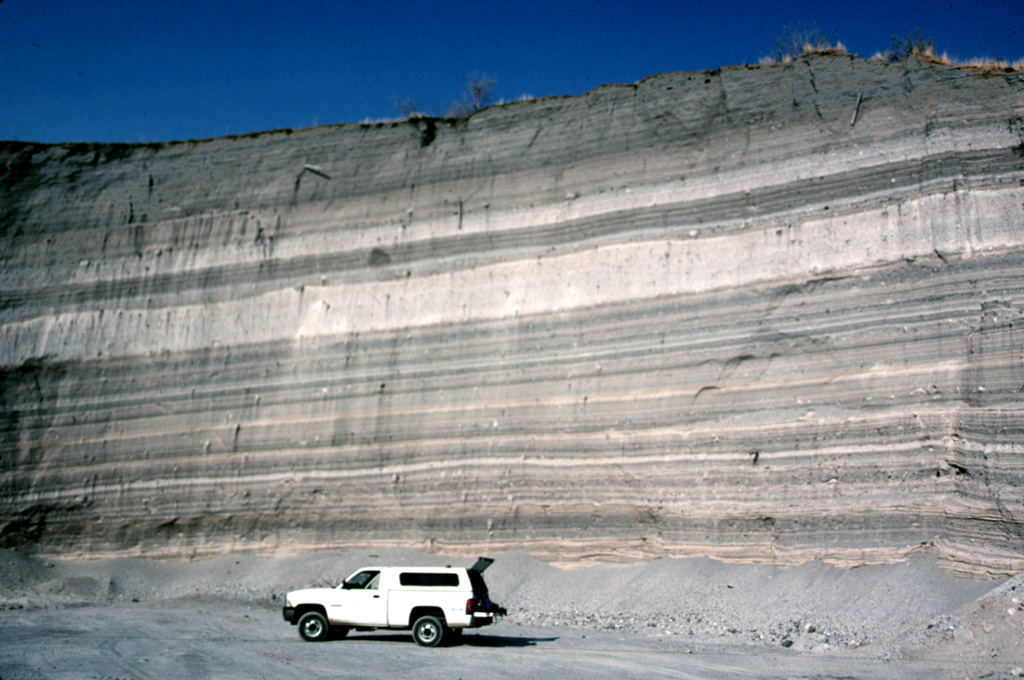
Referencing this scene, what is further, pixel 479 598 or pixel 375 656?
pixel 479 598

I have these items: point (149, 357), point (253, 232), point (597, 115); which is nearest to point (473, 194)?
point (597, 115)

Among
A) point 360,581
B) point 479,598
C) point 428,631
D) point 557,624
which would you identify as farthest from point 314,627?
point 557,624

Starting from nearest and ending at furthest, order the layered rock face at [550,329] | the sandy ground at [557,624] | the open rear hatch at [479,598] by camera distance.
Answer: the sandy ground at [557,624] < the open rear hatch at [479,598] < the layered rock face at [550,329]

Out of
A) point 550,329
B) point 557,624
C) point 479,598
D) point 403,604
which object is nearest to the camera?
point 479,598

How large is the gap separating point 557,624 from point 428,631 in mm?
2489

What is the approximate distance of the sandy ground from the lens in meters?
8.19

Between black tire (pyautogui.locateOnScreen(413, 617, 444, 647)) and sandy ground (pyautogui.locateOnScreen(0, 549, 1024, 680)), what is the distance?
0.45ft

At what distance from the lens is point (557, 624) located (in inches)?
458

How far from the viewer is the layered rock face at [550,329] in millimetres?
11547

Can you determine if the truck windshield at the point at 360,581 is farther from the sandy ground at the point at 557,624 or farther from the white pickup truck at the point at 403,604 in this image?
the sandy ground at the point at 557,624

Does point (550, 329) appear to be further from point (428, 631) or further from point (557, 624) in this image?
point (428, 631)

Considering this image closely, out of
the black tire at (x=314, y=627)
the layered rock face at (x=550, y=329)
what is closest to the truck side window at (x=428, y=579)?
the black tire at (x=314, y=627)

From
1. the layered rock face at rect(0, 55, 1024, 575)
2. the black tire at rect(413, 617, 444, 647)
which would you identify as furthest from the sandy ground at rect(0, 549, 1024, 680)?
the layered rock face at rect(0, 55, 1024, 575)

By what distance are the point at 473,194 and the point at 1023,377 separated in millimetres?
9059
